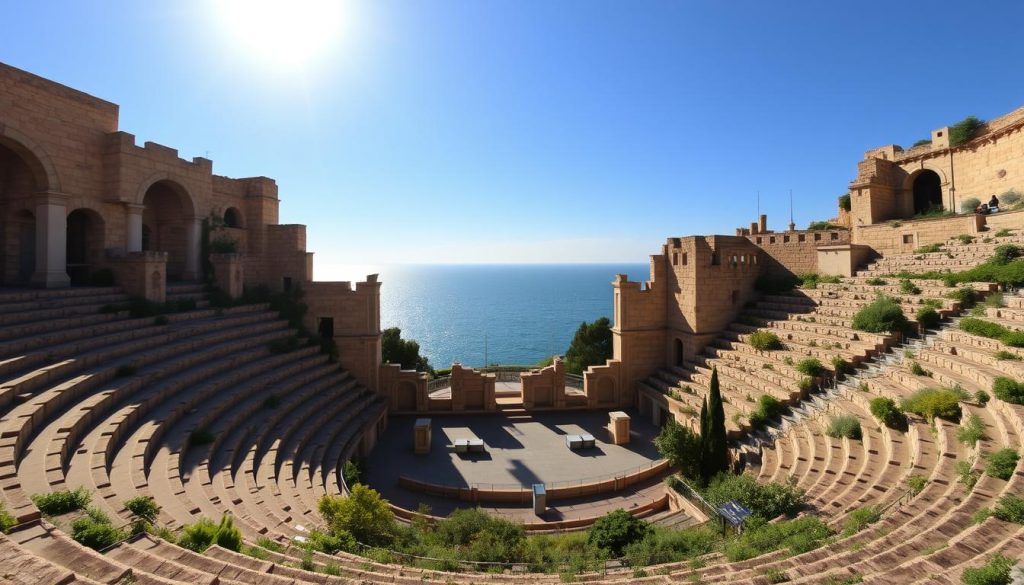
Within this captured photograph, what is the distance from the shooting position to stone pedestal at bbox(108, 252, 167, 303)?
17.4m

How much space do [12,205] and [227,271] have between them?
7142mm

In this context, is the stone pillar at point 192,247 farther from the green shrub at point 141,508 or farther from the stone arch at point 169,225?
the green shrub at point 141,508

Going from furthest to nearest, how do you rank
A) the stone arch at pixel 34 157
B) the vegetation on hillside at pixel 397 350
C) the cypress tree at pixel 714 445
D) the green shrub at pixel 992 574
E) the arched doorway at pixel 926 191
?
the vegetation on hillside at pixel 397 350, the arched doorway at pixel 926 191, the stone arch at pixel 34 157, the cypress tree at pixel 714 445, the green shrub at pixel 992 574

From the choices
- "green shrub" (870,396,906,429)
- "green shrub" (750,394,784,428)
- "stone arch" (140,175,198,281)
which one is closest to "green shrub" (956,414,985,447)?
"green shrub" (870,396,906,429)

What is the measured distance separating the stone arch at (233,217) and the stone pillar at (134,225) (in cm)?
488

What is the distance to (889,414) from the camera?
12.1m

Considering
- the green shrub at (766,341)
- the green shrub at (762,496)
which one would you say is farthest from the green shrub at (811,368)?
the green shrub at (762,496)

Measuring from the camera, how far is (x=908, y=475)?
388 inches

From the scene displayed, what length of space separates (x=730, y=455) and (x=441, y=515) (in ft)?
30.9

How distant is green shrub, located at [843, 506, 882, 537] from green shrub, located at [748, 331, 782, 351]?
11373mm

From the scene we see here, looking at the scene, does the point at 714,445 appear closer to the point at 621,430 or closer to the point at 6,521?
the point at 621,430

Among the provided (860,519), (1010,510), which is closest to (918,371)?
(860,519)

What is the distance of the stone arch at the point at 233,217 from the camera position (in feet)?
79.9

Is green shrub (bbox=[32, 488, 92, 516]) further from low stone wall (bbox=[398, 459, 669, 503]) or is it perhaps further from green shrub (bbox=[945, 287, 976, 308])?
green shrub (bbox=[945, 287, 976, 308])
